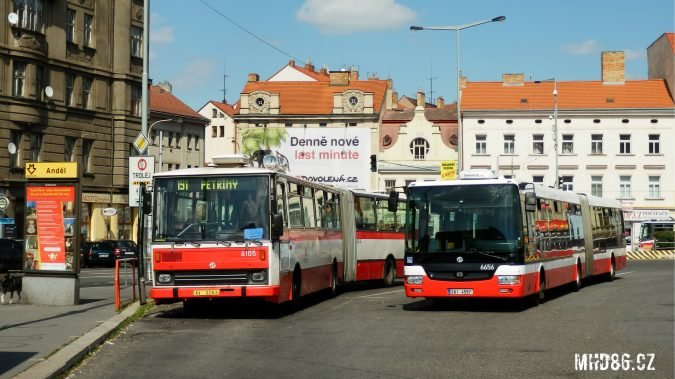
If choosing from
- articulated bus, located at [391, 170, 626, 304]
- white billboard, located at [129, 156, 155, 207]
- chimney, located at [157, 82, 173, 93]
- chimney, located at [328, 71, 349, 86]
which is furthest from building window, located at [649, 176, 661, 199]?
white billboard, located at [129, 156, 155, 207]

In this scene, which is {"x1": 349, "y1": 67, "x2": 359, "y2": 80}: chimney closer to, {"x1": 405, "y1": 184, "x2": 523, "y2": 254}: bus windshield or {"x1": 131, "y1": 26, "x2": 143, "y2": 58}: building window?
{"x1": 131, "y1": 26, "x2": 143, "y2": 58}: building window

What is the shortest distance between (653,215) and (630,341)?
2640 inches

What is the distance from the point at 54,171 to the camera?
20.2 meters

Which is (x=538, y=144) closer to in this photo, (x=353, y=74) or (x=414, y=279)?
(x=353, y=74)

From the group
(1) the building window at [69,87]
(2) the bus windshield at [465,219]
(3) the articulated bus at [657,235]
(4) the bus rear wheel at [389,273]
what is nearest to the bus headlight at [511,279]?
(2) the bus windshield at [465,219]

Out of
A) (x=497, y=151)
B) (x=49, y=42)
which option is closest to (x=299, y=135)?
(x=49, y=42)

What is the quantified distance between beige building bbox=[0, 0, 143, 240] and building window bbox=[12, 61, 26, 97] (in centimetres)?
5

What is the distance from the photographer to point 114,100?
5978cm

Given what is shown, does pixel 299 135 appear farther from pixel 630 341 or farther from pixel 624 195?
pixel 624 195

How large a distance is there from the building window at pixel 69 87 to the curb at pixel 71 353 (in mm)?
41113

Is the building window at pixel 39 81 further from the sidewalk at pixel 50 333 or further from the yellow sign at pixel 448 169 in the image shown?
the sidewalk at pixel 50 333

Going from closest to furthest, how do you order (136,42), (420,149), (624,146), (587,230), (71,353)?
(71,353), (587,230), (136,42), (624,146), (420,149)

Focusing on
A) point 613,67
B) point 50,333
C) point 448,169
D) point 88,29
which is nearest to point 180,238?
point 50,333

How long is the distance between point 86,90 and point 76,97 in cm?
137
